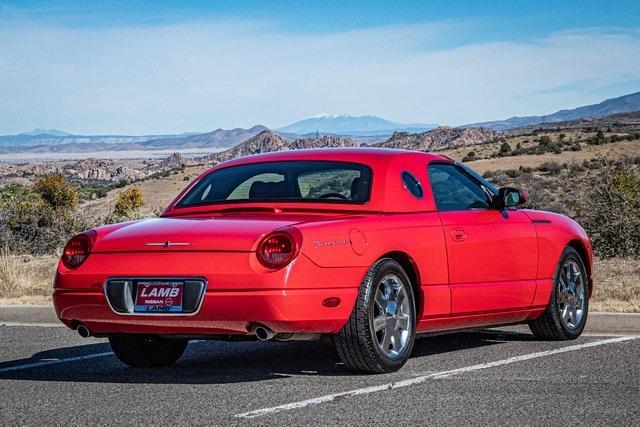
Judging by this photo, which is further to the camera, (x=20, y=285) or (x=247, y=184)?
(x=20, y=285)

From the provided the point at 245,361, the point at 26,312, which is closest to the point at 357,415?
the point at 245,361

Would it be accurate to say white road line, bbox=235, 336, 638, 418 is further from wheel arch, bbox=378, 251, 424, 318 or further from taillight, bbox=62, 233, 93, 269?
taillight, bbox=62, 233, 93, 269

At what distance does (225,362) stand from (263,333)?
1600 mm

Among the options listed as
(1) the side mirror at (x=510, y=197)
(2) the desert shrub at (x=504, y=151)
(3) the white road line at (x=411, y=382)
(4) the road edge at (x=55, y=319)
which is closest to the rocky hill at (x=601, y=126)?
(2) the desert shrub at (x=504, y=151)

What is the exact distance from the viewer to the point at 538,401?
5992mm

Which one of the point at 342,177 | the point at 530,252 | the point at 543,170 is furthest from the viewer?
the point at 543,170

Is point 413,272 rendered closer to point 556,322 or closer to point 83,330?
point 556,322

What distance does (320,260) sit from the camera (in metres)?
6.51

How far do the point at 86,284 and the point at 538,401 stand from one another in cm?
284

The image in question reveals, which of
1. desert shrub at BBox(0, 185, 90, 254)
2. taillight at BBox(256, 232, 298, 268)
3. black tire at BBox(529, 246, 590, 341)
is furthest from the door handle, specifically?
desert shrub at BBox(0, 185, 90, 254)

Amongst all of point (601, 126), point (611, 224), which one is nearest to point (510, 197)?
point (611, 224)

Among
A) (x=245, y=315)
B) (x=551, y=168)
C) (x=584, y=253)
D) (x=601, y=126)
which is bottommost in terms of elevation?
(x=601, y=126)

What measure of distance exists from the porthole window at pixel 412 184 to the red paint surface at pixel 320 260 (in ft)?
0.16

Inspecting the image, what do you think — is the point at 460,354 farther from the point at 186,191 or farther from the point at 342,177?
the point at 186,191
